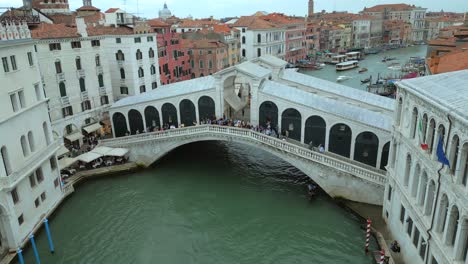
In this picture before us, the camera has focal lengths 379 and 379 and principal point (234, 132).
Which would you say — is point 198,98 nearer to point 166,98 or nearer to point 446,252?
point 166,98

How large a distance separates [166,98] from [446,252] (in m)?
22.7

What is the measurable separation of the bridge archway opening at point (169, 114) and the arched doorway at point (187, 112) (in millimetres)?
570

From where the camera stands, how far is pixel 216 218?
2388 cm

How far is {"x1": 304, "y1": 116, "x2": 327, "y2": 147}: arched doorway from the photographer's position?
26.1 meters

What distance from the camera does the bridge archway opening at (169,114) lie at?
30.9 meters

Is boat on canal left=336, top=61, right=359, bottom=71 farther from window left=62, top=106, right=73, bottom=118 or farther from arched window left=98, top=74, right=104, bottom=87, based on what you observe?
window left=62, top=106, right=73, bottom=118

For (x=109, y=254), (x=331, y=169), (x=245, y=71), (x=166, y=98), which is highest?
(x=245, y=71)

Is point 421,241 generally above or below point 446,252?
below

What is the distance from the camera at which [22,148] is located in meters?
21.4

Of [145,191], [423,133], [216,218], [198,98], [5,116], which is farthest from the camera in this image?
[198,98]

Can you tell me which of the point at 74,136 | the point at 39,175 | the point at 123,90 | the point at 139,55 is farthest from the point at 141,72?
the point at 39,175

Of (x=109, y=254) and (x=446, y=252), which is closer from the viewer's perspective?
(x=446, y=252)

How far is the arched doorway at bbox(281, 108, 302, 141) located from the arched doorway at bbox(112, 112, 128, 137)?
1393 centimetres

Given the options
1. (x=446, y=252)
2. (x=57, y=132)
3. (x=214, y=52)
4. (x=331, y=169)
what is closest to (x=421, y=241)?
(x=446, y=252)
